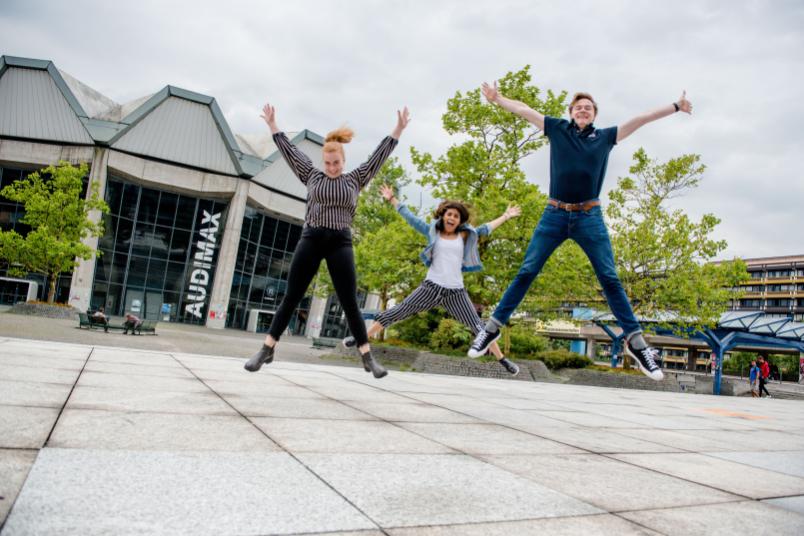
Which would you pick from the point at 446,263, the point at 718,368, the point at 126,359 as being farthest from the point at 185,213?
the point at 446,263

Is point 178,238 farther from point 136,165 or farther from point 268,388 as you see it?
point 268,388

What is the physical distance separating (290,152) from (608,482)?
13.1 ft

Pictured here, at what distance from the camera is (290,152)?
5160 millimetres

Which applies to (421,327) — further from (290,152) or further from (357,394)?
(290,152)

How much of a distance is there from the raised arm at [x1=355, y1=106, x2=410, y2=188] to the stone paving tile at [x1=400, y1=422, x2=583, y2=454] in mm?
2381

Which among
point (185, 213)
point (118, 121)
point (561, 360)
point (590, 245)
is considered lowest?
point (561, 360)

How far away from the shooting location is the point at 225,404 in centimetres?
362

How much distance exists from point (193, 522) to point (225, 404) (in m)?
2.25

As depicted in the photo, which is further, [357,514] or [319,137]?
[319,137]

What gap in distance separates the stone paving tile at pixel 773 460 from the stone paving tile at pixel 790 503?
0.91 metres

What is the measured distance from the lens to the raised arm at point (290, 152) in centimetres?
507

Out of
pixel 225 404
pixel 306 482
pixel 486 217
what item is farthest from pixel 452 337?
pixel 306 482

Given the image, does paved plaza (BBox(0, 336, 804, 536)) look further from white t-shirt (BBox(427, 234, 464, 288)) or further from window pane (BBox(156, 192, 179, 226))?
window pane (BBox(156, 192, 179, 226))

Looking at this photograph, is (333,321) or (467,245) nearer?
(467,245)
